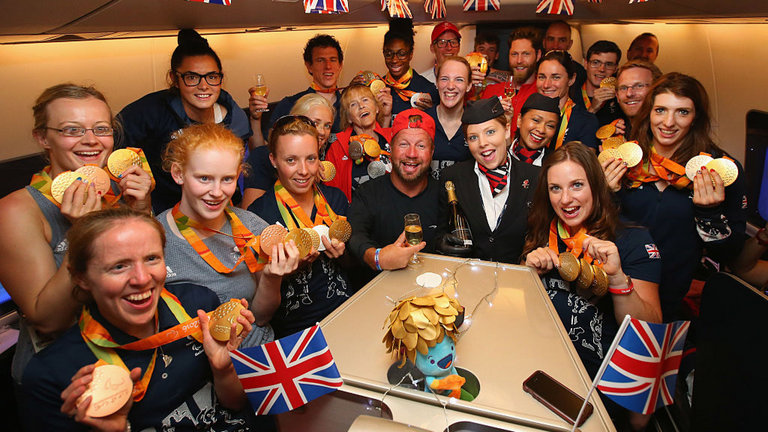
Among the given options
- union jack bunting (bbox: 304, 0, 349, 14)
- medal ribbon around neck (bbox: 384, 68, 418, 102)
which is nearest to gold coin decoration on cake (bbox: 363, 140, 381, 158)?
union jack bunting (bbox: 304, 0, 349, 14)

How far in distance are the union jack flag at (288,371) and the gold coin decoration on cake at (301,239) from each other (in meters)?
0.80

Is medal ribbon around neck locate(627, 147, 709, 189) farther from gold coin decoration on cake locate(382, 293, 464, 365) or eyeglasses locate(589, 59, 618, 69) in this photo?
eyeglasses locate(589, 59, 618, 69)

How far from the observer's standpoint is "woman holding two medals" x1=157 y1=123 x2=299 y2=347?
238 centimetres

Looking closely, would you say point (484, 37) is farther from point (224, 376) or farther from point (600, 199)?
point (224, 376)

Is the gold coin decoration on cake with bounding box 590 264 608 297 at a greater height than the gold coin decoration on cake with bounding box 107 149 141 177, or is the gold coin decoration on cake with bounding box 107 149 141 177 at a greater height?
the gold coin decoration on cake with bounding box 107 149 141 177

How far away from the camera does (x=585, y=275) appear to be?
239 cm

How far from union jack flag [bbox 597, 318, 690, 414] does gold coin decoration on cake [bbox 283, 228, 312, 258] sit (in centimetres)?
164

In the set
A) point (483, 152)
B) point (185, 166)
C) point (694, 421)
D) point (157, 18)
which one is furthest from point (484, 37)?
point (694, 421)

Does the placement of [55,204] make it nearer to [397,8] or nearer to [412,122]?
[412,122]

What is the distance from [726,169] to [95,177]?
12.7ft

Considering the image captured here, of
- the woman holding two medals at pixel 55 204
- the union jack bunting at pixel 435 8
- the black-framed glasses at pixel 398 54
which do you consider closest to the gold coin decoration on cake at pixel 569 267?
the woman holding two medals at pixel 55 204

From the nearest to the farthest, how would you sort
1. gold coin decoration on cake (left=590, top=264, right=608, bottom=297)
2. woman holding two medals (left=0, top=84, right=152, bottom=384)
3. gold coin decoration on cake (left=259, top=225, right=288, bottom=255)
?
woman holding two medals (left=0, top=84, right=152, bottom=384), gold coin decoration on cake (left=590, top=264, right=608, bottom=297), gold coin decoration on cake (left=259, top=225, right=288, bottom=255)

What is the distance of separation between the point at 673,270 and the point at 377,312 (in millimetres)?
2368

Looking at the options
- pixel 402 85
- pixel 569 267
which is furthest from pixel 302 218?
pixel 402 85
